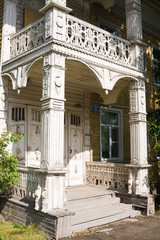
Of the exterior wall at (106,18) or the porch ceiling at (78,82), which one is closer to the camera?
the porch ceiling at (78,82)

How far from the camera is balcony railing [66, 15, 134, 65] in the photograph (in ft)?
21.5

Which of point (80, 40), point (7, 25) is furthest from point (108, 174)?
point (7, 25)

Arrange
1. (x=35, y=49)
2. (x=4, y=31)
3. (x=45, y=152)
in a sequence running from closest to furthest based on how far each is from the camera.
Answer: (x=45, y=152) → (x=35, y=49) → (x=4, y=31)

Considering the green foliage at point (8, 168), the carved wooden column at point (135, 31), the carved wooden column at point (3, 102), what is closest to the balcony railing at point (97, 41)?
the carved wooden column at point (135, 31)

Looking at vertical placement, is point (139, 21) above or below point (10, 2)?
below

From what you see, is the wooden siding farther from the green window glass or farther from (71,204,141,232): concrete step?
(71,204,141,232): concrete step

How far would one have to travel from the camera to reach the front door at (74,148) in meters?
9.15

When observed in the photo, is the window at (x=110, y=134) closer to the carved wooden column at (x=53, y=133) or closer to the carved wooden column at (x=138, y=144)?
the carved wooden column at (x=138, y=144)

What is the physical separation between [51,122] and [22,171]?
1.77 metres

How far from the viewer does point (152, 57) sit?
43.3 ft

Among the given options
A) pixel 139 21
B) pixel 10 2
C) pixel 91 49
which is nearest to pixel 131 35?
pixel 139 21

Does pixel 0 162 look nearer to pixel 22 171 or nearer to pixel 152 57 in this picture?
pixel 22 171

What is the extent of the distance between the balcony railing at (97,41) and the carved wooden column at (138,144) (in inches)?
39.6

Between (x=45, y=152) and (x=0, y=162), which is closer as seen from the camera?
(x=45, y=152)
